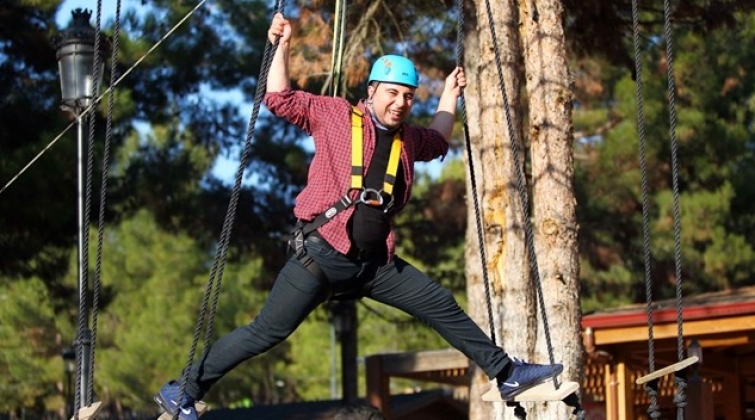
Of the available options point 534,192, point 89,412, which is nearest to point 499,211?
point 534,192

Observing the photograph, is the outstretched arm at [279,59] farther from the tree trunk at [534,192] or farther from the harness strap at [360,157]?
the tree trunk at [534,192]

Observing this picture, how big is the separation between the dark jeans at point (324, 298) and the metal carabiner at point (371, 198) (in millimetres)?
232

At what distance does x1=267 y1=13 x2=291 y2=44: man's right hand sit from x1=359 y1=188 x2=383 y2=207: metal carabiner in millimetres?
699

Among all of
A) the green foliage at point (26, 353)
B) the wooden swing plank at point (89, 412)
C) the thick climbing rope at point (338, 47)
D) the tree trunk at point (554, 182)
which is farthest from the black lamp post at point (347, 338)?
the green foliage at point (26, 353)

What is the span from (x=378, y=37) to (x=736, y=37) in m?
10.2

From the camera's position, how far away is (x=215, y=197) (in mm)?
21656

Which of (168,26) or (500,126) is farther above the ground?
(168,26)

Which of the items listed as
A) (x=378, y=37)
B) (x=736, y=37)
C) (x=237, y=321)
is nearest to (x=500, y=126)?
(x=378, y=37)

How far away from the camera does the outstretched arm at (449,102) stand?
20.4 ft

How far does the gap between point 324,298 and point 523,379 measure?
2.87 feet

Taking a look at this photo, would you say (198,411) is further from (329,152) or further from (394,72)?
(394,72)

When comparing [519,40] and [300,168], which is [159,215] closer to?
[300,168]

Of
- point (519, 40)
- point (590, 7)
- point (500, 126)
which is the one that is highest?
point (590, 7)

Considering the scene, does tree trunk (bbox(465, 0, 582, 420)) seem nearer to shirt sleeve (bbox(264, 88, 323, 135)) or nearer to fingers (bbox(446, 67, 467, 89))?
fingers (bbox(446, 67, 467, 89))
